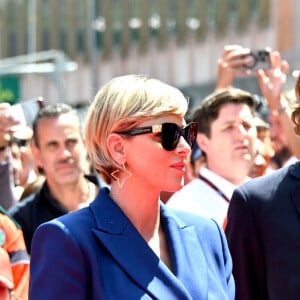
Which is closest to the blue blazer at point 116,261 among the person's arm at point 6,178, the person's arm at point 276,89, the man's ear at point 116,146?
the man's ear at point 116,146

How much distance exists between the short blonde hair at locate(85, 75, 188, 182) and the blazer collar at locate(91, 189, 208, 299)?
0.63 ft

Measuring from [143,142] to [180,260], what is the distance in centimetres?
41

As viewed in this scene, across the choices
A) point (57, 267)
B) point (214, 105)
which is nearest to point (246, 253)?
point (57, 267)

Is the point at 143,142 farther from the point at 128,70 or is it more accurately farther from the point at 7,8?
the point at 7,8

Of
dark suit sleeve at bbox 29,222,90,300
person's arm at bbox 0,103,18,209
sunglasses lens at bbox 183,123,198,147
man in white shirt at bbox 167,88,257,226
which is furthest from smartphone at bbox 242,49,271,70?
dark suit sleeve at bbox 29,222,90,300

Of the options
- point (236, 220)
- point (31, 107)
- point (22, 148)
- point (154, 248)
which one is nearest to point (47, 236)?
point (154, 248)

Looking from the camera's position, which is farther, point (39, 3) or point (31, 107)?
point (39, 3)

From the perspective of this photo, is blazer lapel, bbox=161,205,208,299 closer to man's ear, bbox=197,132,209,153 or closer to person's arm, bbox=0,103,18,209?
man's ear, bbox=197,132,209,153

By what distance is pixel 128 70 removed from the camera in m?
43.8

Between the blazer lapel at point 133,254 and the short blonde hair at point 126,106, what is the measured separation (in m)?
0.19

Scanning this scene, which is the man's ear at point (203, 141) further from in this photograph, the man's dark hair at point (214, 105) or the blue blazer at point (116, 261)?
the blue blazer at point (116, 261)

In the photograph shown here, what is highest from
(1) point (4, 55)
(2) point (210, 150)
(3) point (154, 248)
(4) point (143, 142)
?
(4) point (143, 142)

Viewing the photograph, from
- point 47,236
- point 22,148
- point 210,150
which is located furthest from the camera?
point 22,148

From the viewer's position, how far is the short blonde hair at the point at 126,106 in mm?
3760
